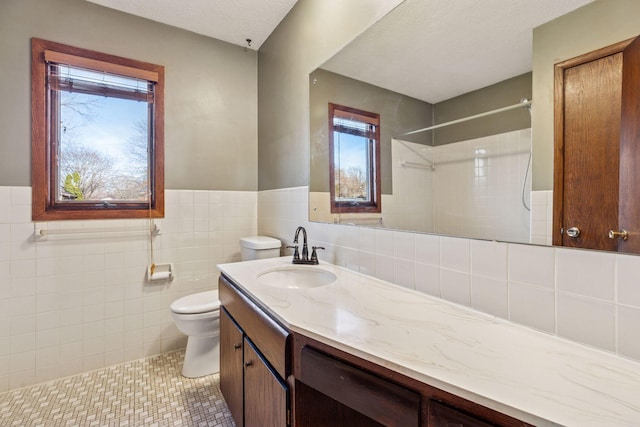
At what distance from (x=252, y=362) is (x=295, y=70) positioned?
71.0 inches

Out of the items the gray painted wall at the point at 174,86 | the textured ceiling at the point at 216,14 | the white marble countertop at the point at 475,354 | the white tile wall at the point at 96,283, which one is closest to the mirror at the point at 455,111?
the white marble countertop at the point at 475,354

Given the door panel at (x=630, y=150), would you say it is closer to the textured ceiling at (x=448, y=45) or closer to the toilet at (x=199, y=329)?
the textured ceiling at (x=448, y=45)

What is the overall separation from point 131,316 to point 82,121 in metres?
1.42

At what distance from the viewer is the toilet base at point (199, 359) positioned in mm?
1933

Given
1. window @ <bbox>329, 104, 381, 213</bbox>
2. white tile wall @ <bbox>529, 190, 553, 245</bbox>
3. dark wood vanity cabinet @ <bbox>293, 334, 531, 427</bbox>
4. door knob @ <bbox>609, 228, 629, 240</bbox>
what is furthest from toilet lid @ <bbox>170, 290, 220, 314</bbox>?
door knob @ <bbox>609, 228, 629, 240</bbox>

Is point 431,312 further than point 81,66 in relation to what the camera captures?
No

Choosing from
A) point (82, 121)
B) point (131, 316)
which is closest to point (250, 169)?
point (82, 121)

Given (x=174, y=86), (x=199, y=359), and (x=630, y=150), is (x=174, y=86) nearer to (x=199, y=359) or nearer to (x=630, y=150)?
(x=199, y=359)

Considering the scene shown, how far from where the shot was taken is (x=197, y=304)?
6.23 feet

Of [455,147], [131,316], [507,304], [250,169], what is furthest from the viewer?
[250,169]

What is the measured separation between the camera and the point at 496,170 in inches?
37.0

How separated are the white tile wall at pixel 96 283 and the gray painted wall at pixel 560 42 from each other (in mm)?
2164

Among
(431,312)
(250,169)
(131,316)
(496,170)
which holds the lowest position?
(131,316)

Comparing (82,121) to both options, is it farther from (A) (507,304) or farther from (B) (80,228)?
(A) (507,304)
